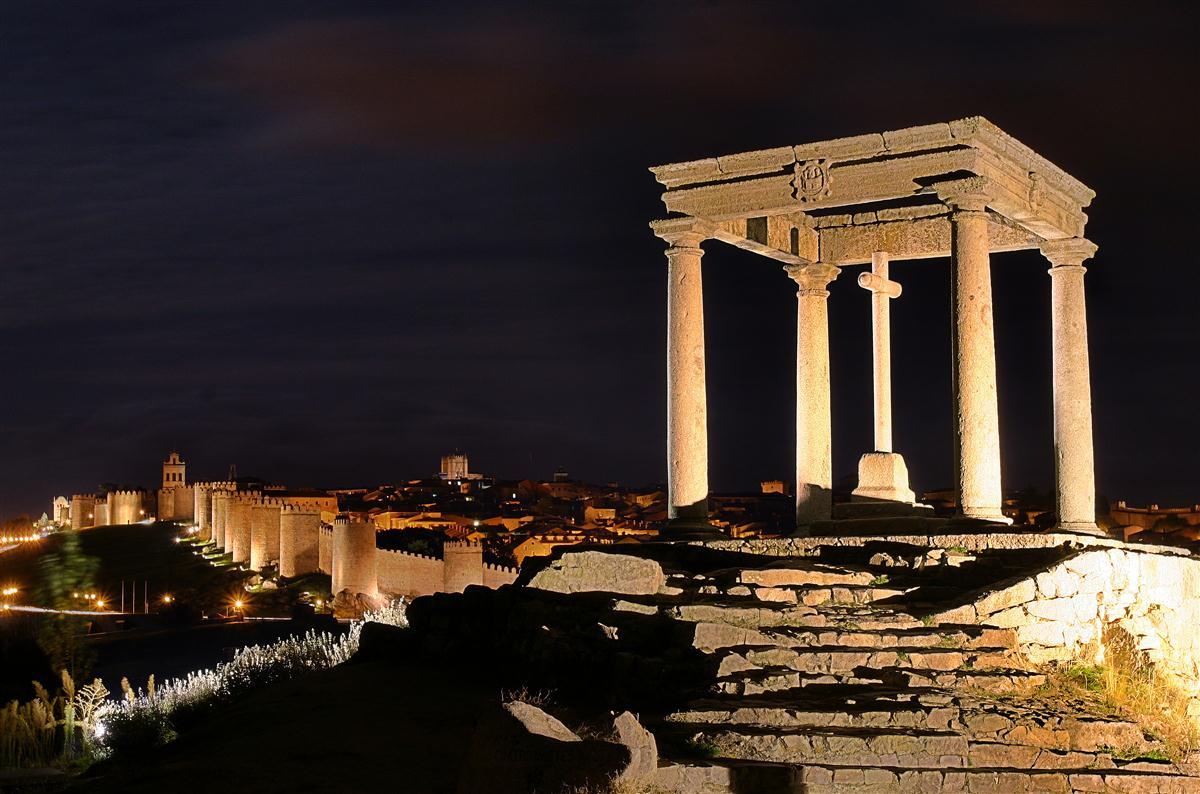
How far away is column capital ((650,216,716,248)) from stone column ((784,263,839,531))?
3784 mm

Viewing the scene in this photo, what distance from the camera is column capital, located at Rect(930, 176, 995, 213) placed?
23.3m

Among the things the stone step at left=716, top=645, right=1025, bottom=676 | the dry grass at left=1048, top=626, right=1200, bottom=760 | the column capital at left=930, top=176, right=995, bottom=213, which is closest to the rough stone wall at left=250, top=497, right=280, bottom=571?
the column capital at left=930, top=176, right=995, bottom=213

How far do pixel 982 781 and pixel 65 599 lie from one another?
299 ft

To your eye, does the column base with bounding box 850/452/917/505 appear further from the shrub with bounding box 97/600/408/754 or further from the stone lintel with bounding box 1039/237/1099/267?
the shrub with bounding box 97/600/408/754

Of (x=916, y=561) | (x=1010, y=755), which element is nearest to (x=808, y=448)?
(x=916, y=561)

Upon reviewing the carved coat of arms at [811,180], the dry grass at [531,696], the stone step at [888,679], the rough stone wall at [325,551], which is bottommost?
the rough stone wall at [325,551]

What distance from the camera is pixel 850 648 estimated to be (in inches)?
642

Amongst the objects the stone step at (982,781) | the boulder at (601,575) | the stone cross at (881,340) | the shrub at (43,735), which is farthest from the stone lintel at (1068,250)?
the shrub at (43,735)

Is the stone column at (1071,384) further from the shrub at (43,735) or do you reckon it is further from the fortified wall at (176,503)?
the fortified wall at (176,503)

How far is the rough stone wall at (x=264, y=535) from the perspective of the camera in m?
99.9

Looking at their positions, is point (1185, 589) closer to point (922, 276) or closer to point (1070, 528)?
point (1070, 528)

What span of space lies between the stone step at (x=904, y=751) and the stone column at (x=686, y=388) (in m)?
11.5

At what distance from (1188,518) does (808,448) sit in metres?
63.8

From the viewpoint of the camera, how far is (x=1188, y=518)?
86.1 meters
